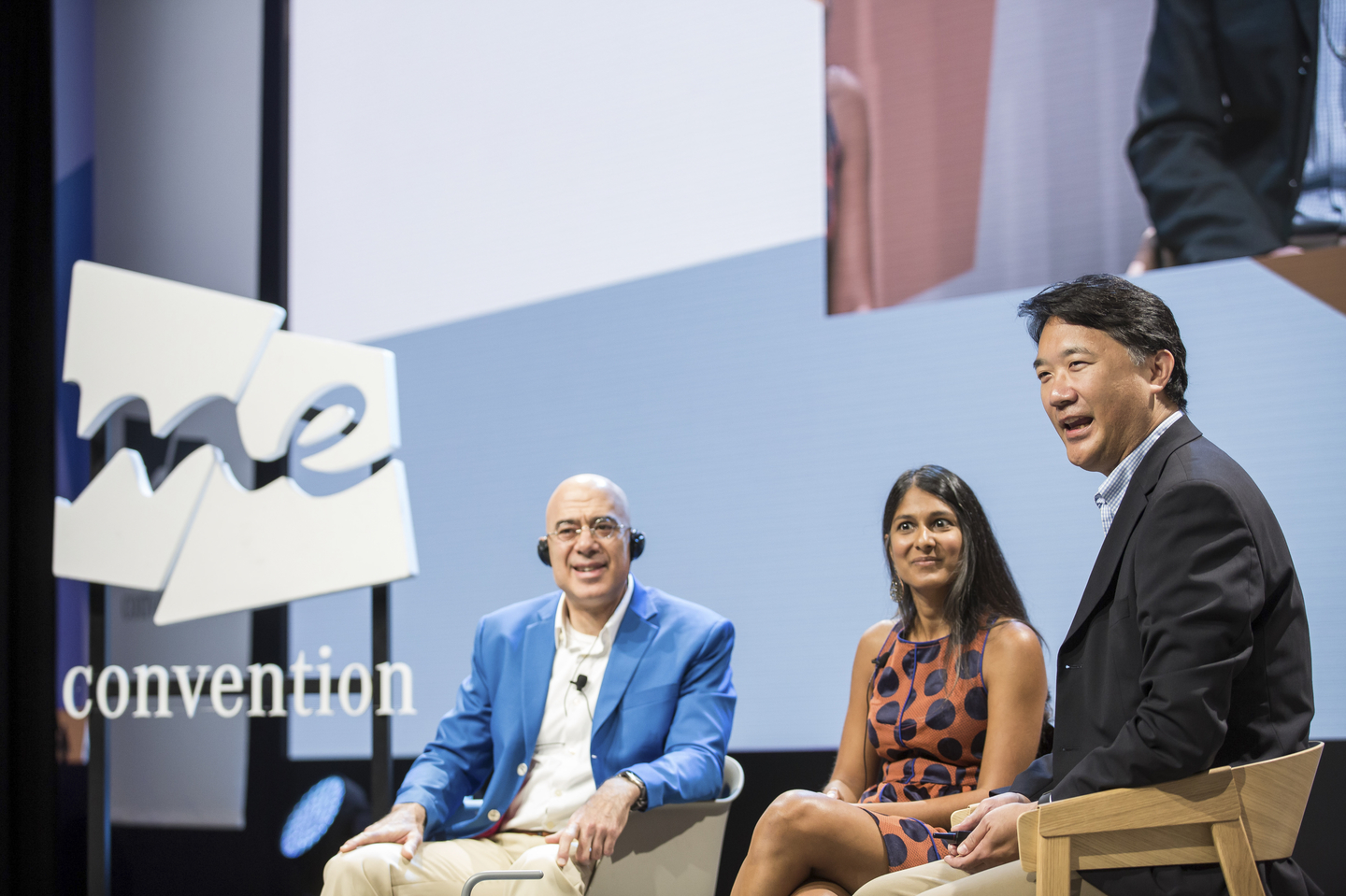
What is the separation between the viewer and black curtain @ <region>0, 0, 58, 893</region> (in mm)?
3814

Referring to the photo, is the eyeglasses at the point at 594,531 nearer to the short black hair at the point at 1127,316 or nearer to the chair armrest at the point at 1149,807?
the short black hair at the point at 1127,316

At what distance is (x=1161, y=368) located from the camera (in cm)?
176

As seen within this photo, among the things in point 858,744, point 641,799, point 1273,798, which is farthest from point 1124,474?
point 641,799

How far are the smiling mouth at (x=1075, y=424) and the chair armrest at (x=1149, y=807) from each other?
0.55 metres

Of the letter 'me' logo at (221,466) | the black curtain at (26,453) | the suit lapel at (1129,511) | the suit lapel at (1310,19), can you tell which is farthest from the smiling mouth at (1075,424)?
the black curtain at (26,453)

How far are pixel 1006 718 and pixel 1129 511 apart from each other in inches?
26.6

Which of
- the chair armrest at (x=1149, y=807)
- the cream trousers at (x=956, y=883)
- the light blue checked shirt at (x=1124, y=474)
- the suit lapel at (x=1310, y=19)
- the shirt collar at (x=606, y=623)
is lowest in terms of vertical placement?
the cream trousers at (x=956, y=883)

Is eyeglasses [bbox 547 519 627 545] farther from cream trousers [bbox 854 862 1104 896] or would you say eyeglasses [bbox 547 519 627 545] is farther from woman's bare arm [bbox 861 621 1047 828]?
cream trousers [bbox 854 862 1104 896]

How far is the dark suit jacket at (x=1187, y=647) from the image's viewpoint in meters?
1.50

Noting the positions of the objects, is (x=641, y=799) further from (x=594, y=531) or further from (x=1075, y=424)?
(x=1075, y=424)

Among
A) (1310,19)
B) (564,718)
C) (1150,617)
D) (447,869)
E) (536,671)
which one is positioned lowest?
(447,869)

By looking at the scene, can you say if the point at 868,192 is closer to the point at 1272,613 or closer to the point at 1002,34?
the point at 1002,34

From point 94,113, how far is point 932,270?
3500 millimetres

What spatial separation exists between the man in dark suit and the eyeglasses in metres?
1.16
